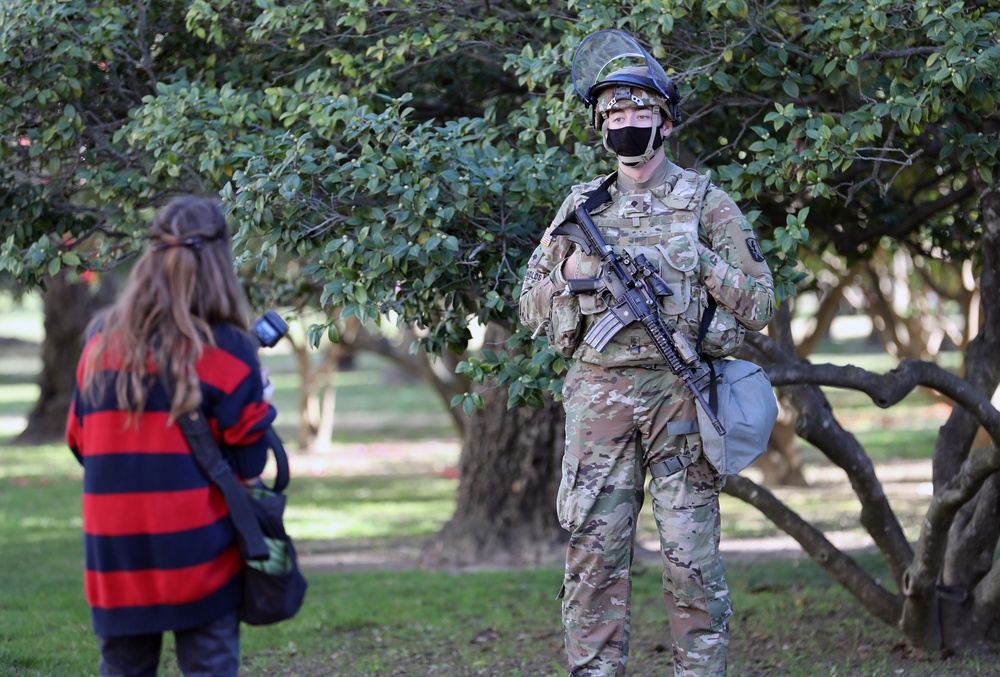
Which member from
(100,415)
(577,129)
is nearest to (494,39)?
(577,129)

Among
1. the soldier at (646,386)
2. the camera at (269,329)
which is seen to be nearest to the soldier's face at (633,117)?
the soldier at (646,386)

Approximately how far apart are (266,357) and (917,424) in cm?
2741

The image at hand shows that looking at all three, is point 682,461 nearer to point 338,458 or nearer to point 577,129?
point 577,129

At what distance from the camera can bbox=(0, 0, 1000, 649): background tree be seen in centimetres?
438

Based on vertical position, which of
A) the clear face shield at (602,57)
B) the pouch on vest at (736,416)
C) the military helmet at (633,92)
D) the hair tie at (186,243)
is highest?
the clear face shield at (602,57)

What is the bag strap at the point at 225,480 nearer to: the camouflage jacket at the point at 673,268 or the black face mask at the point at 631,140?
the camouflage jacket at the point at 673,268

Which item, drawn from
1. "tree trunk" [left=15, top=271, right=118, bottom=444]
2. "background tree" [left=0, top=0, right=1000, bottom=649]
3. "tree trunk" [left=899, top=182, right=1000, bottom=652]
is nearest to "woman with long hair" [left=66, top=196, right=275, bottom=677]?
"background tree" [left=0, top=0, right=1000, bottom=649]

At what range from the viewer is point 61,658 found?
5.38 metres

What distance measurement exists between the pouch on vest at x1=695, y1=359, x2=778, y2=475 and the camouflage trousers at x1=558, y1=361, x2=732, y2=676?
9 cm

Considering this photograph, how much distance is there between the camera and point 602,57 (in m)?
4.41

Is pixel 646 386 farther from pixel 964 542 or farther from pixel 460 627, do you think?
pixel 460 627

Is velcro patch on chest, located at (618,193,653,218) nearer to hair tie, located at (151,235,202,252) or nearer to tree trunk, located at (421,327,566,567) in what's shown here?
hair tie, located at (151,235,202,252)

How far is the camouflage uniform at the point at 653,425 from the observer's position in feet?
12.4

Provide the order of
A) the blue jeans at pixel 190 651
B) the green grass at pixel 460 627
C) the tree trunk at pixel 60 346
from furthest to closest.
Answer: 1. the tree trunk at pixel 60 346
2. the green grass at pixel 460 627
3. the blue jeans at pixel 190 651
